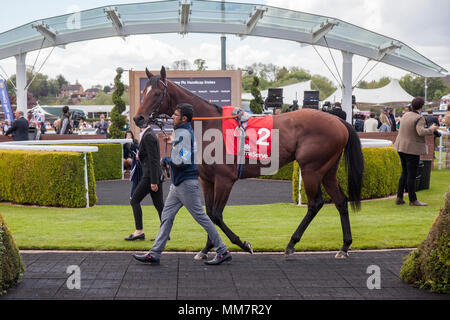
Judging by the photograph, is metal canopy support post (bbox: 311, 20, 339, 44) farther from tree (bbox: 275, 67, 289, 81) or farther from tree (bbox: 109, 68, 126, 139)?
tree (bbox: 275, 67, 289, 81)

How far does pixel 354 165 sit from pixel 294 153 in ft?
2.99

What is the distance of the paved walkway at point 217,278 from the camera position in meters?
4.78

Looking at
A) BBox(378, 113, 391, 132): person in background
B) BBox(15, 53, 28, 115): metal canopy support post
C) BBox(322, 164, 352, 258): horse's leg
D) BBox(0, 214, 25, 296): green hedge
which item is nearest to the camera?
BBox(0, 214, 25, 296): green hedge

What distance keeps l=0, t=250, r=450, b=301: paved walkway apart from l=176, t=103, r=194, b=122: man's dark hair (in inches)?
67.9

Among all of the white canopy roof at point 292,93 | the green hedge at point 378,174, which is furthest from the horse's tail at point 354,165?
the white canopy roof at point 292,93

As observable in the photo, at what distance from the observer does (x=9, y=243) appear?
5012 millimetres

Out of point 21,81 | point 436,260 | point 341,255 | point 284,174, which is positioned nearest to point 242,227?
point 341,255

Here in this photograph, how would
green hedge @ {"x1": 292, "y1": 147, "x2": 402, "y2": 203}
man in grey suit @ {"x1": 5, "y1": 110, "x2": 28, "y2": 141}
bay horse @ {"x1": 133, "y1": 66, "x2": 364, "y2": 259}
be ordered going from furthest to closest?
man in grey suit @ {"x1": 5, "y1": 110, "x2": 28, "y2": 141}, green hedge @ {"x1": 292, "y1": 147, "x2": 402, "y2": 203}, bay horse @ {"x1": 133, "y1": 66, "x2": 364, "y2": 259}

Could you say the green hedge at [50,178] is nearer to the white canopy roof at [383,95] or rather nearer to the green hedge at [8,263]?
the green hedge at [8,263]

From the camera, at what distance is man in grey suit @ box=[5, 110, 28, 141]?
1541 cm

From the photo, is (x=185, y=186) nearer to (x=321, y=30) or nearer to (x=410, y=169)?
(x=410, y=169)

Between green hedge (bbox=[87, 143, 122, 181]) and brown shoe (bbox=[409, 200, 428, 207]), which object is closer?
brown shoe (bbox=[409, 200, 428, 207])

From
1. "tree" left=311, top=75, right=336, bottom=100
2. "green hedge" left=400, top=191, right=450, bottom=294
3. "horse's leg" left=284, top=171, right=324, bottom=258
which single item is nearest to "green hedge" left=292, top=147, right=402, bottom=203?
"horse's leg" left=284, top=171, right=324, bottom=258

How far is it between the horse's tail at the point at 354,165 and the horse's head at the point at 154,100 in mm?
2522
